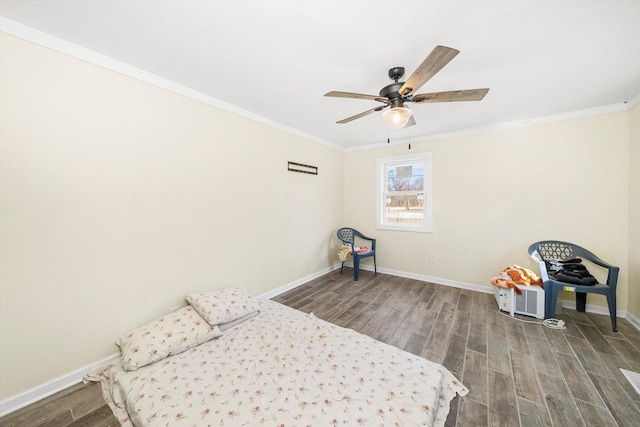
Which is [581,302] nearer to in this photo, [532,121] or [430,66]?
[532,121]

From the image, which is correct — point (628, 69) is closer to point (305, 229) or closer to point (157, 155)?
point (305, 229)

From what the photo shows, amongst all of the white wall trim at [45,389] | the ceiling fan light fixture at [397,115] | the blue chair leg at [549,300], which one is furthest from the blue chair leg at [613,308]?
the white wall trim at [45,389]

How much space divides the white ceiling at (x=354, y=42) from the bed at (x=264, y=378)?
2.22 meters

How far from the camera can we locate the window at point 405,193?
3.81m

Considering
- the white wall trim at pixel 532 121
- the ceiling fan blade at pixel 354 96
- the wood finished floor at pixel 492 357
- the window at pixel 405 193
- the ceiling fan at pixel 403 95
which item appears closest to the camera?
the wood finished floor at pixel 492 357

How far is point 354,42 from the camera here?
1619 millimetres

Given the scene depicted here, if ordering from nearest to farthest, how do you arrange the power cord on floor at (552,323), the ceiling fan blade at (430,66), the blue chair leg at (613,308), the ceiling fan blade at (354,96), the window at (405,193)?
the ceiling fan blade at (430,66) → the ceiling fan blade at (354,96) → the blue chair leg at (613,308) → the power cord on floor at (552,323) → the window at (405,193)

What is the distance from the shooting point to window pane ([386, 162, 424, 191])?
394cm

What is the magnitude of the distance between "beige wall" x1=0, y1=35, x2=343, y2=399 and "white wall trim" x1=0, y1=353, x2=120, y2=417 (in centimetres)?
4

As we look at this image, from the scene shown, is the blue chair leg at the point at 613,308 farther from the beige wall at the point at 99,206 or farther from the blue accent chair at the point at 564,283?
the beige wall at the point at 99,206

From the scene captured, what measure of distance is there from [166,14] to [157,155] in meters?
1.12

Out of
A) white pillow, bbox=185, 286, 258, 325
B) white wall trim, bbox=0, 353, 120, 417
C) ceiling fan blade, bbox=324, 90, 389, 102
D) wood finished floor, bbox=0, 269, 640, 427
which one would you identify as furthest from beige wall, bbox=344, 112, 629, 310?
white wall trim, bbox=0, 353, 120, 417

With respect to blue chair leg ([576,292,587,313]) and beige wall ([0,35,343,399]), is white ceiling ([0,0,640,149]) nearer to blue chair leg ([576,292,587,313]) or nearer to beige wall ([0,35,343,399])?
beige wall ([0,35,343,399])

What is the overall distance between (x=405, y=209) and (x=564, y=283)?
2177 millimetres
